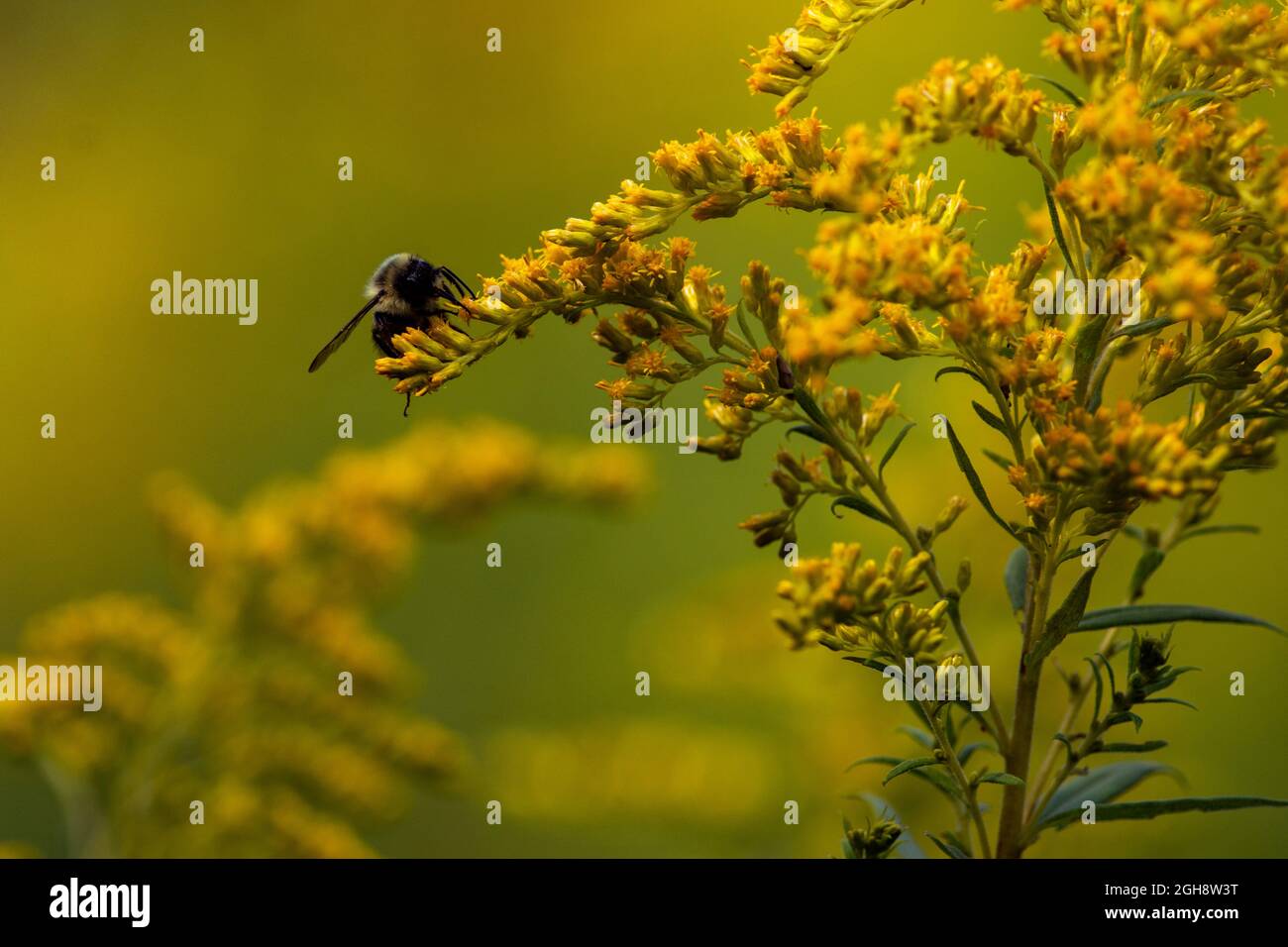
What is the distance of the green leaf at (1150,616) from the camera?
7.83ft

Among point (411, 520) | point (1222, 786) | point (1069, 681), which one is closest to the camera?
→ point (1069, 681)

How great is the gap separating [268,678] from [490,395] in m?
4.80

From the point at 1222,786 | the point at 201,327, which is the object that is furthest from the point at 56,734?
the point at 201,327

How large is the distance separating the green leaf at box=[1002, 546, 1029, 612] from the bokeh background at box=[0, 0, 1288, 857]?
2706 mm

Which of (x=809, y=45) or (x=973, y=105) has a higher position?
(x=809, y=45)

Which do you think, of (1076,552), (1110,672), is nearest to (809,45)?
(1076,552)

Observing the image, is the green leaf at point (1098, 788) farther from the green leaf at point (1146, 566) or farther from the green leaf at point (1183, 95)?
the green leaf at point (1183, 95)

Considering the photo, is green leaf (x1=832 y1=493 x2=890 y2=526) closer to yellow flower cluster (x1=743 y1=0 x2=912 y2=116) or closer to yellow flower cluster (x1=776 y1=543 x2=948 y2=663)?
yellow flower cluster (x1=776 y1=543 x2=948 y2=663)

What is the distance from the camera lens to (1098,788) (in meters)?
2.50

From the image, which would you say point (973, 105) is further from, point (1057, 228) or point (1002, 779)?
point (1002, 779)

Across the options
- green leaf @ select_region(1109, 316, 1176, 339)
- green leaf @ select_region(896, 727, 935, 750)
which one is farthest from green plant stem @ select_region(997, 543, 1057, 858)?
green leaf @ select_region(1109, 316, 1176, 339)

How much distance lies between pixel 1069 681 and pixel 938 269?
1.07 meters

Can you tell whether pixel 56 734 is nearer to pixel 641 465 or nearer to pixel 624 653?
pixel 641 465

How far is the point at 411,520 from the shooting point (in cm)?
516
